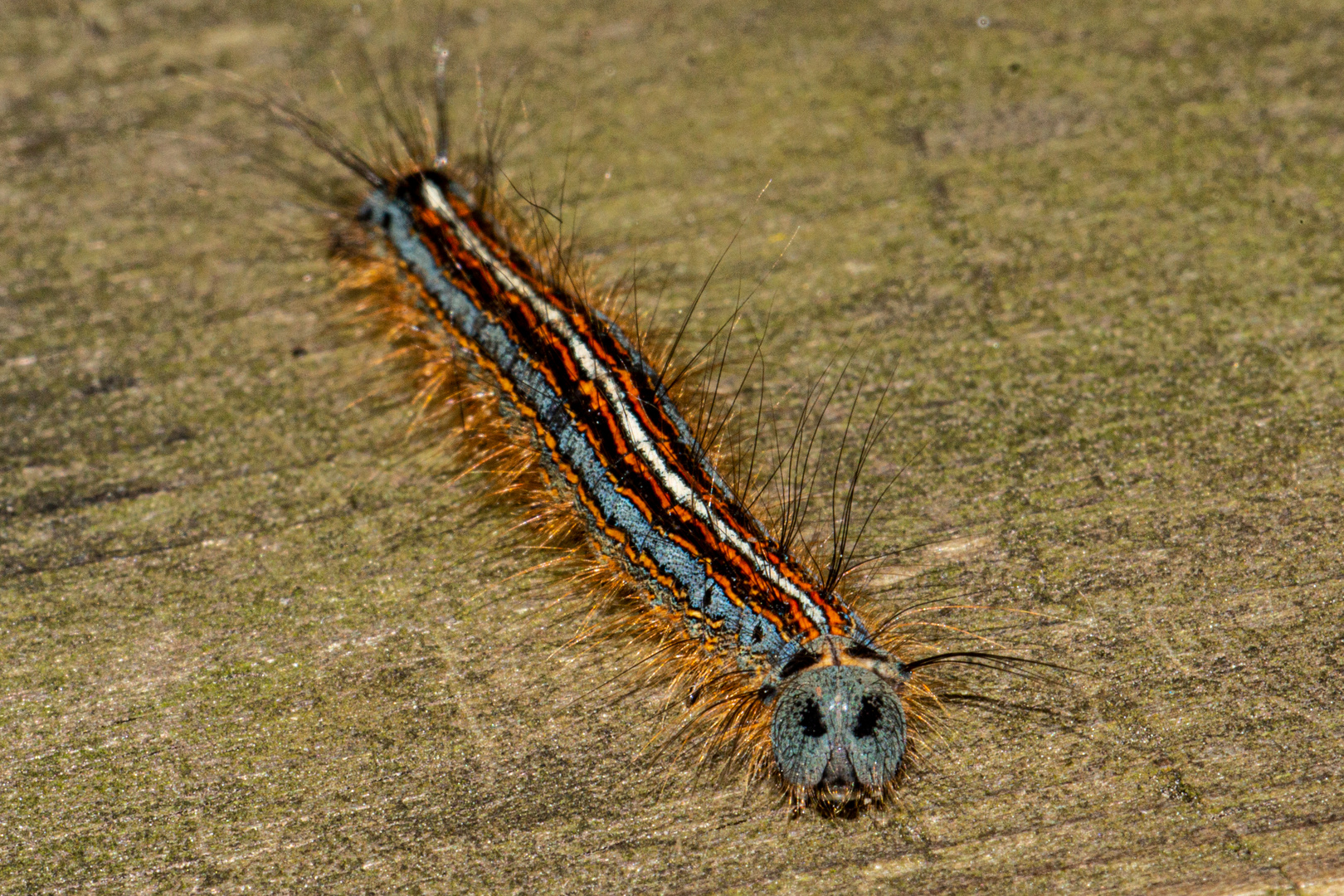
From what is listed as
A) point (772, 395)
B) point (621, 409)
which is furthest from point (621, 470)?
point (772, 395)

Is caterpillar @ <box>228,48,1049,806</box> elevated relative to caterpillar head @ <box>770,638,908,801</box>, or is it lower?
elevated

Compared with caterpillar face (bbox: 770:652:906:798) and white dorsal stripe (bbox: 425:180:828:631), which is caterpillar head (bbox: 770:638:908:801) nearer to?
caterpillar face (bbox: 770:652:906:798)

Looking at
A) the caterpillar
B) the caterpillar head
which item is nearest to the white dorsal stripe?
the caterpillar

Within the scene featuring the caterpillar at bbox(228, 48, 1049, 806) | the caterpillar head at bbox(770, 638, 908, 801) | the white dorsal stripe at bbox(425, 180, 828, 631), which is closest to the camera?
the caterpillar head at bbox(770, 638, 908, 801)

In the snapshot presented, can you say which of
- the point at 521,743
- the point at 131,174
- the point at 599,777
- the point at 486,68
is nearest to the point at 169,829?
the point at 521,743

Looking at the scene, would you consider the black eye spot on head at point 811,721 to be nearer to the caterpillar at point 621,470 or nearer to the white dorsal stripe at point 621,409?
the caterpillar at point 621,470

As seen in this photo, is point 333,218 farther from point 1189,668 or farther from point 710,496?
point 1189,668

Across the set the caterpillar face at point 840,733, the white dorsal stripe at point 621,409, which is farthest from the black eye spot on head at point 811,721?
the white dorsal stripe at point 621,409
